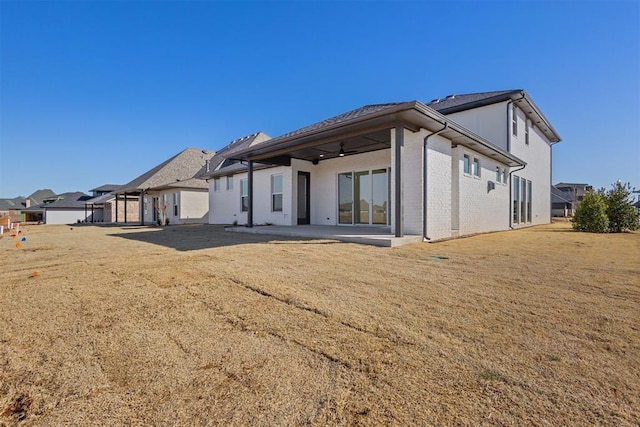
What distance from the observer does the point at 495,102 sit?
13141 millimetres

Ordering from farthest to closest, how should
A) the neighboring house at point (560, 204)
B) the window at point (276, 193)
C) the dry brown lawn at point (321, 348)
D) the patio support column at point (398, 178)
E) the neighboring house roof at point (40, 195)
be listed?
the neighboring house roof at point (40, 195) < the neighboring house at point (560, 204) < the window at point (276, 193) < the patio support column at point (398, 178) < the dry brown lawn at point (321, 348)

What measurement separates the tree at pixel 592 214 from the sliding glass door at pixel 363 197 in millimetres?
8768

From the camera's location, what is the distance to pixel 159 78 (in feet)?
45.6

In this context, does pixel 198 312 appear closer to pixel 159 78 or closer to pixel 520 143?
pixel 159 78

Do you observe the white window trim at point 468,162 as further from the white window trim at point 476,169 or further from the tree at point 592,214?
the tree at point 592,214

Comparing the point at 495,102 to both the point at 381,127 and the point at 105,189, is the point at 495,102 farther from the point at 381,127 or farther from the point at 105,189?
the point at 105,189

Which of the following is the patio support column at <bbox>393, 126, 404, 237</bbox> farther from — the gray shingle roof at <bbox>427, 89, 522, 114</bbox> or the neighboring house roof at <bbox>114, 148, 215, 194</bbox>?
the neighboring house roof at <bbox>114, 148, 215, 194</bbox>

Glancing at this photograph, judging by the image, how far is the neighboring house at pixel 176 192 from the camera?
19234mm

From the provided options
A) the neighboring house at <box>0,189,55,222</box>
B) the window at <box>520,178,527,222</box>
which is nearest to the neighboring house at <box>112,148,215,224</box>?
the window at <box>520,178,527,222</box>

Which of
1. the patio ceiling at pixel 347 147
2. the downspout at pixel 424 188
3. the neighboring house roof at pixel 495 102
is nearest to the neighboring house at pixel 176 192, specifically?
the patio ceiling at pixel 347 147

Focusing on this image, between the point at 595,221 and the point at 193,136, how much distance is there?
26.4 meters

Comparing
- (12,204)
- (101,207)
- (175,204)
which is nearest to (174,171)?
(175,204)

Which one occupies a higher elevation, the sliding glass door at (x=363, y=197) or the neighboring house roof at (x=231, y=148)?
the neighboring house roof at (x=231, y=148)

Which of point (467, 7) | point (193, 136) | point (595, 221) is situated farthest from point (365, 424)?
point (193, 136)
